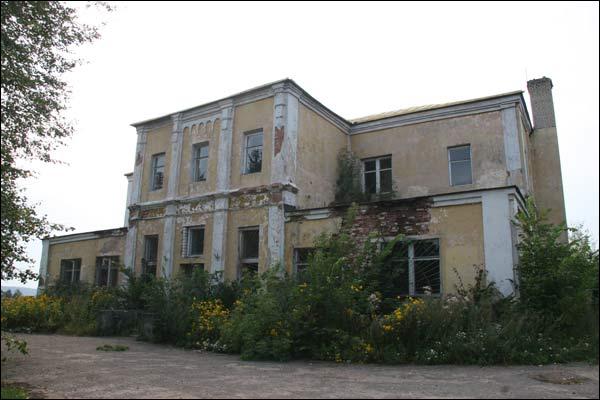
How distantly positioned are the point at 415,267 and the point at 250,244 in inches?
230

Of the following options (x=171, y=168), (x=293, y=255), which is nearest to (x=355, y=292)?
(x=293, y=255)

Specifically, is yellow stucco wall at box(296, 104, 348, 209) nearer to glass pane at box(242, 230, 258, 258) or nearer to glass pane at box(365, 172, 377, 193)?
glass pane at box(365, 172, 377, 193)

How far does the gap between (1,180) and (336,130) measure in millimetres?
12502

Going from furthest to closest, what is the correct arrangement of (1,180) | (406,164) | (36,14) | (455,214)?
(406,164) → (455,214) → (36,14) → (1,180)

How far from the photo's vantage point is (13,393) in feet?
19.5

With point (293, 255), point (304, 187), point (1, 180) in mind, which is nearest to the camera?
point (1, 180)

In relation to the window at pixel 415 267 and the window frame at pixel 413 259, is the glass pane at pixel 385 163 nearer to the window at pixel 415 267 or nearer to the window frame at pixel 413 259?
the window frame at pixel 413 259

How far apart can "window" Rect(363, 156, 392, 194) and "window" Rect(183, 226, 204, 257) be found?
635 cm

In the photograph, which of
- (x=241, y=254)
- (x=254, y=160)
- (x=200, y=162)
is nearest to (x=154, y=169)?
(x=200, y=162)

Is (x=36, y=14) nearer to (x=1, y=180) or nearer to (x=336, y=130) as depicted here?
(x=1, y=180)

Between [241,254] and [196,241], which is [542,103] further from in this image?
[196,241]

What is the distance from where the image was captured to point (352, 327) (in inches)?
400

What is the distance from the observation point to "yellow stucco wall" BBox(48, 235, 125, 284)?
66.1 feet

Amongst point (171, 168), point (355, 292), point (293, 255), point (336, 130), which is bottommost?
point (355, 292)
